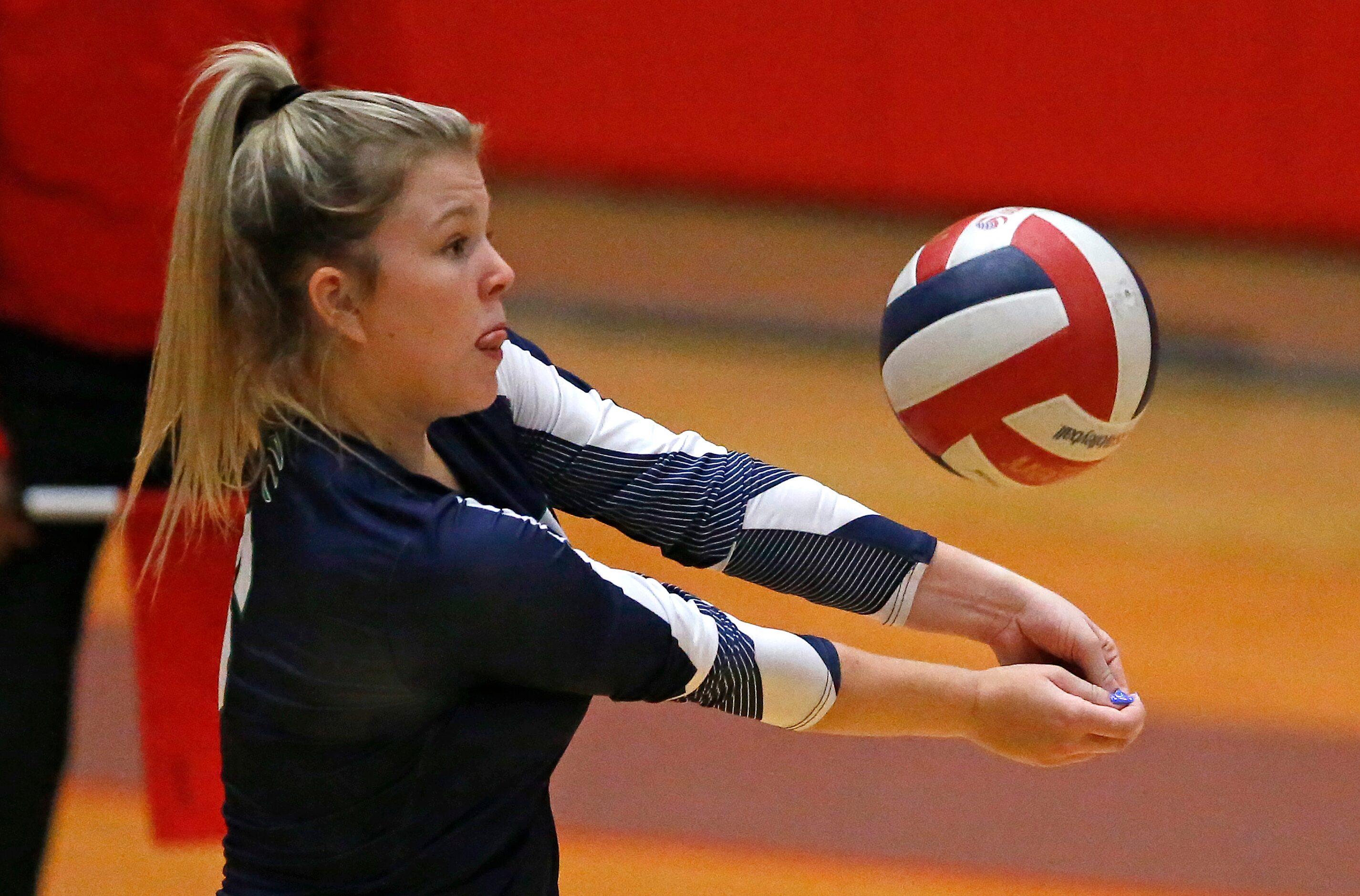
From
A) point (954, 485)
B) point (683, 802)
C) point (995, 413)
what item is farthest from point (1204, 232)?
point (995, 413)

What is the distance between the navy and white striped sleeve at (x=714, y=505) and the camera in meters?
1.76

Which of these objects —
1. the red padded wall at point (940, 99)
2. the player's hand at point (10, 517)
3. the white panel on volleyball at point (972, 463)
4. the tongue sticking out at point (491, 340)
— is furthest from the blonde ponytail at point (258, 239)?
the red padded wall at point (940, 99)

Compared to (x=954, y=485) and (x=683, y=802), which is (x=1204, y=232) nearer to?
(x=954, y=485)

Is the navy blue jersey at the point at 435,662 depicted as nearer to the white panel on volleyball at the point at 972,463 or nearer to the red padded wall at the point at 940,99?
the white panel on volleyball at the point at 972,463

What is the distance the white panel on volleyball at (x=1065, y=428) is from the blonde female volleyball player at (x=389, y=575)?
249mm

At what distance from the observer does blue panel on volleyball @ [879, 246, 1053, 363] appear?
172 cm

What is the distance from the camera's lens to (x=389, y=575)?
1.41 m

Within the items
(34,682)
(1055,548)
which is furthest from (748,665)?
(1055,548)

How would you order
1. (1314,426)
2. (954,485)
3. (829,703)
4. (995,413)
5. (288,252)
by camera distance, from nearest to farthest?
1. (288,252)
2. (829,703)
3. (995,413)
4. (954,485)
5. (1314,426)

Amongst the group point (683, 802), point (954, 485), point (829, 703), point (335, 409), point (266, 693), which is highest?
point (335, 409)

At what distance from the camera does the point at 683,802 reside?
3133 mm

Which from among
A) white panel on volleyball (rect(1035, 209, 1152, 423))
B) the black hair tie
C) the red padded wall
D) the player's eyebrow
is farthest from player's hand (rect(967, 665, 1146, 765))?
the red padded wall

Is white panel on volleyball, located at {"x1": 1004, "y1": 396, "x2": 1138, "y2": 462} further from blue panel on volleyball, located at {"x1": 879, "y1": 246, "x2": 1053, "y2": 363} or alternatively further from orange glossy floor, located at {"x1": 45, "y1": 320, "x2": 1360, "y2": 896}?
orange glossy floor, located at {"x1": 45, "y1": 320, "x2": 1360, "y2": 896}

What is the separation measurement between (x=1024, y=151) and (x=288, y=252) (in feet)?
15.3
